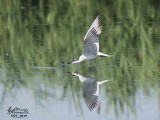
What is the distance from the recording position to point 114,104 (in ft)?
5.96

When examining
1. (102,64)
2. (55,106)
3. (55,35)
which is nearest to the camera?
(55,106)

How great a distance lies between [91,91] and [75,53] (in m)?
0.40

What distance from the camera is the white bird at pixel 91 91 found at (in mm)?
1799

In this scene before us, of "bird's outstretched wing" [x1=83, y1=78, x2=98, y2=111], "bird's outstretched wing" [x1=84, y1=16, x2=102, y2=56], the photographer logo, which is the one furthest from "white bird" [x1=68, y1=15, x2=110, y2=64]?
the photographer logo

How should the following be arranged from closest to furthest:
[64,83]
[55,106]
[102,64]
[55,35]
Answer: [55,106]
[64,83]
[102,64]
[55,35]

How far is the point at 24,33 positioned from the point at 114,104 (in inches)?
35.4

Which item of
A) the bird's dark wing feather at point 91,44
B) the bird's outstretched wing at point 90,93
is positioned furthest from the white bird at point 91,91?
the bird's dark wing feather at point 91,44

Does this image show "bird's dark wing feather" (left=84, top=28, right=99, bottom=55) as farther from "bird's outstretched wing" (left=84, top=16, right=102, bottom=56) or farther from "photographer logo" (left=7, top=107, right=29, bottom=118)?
"photographer logo" (left=7, top=107, right=29, bottom=118)

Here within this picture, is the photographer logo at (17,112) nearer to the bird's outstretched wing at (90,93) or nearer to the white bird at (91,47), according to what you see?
the bird's outstretched wing at (90,93)

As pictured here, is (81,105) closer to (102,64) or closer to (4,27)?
(102,64)

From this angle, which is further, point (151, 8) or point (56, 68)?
point (151, 8)

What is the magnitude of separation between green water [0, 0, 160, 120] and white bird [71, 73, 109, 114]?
22 millimetres

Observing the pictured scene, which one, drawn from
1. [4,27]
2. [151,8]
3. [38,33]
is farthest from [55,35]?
[151,8]

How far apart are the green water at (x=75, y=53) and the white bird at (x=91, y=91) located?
22 mm
